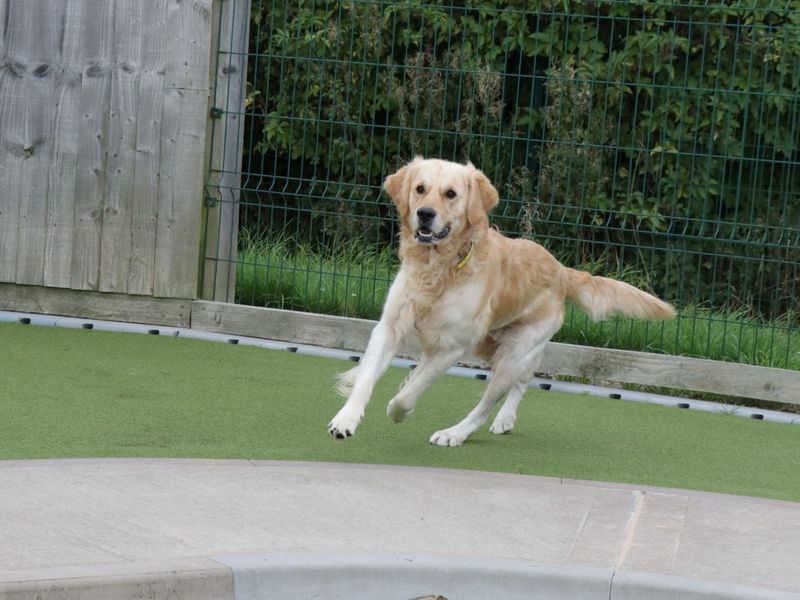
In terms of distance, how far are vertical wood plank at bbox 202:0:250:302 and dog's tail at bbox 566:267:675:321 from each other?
2.73 metres

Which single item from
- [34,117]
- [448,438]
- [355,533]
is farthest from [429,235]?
[34,117]

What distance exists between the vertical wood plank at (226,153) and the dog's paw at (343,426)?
3.48 m

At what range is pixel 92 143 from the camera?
8.02 m

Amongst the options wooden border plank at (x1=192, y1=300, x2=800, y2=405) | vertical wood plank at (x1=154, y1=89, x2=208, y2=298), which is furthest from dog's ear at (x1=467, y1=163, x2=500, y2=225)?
vertical wood plank at (x1=154, y1=89, x2=208, y2=298)

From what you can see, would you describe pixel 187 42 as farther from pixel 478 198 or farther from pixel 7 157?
pixel 478 198

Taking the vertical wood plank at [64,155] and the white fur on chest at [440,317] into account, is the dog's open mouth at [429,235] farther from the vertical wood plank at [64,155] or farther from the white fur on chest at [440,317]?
the vertical wood plank at [64,155]

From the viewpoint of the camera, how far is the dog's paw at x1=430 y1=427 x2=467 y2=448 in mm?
5621

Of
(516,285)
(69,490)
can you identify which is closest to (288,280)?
(516,285)

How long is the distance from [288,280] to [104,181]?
135 cm

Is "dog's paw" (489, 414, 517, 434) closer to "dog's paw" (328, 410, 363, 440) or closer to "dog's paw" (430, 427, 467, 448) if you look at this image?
"dog's paw" (430, 427, 467, 448)

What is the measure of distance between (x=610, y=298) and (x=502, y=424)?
85 centimetres

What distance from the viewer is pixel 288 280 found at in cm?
851

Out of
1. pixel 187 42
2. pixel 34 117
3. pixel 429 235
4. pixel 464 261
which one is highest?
pixel 187 42

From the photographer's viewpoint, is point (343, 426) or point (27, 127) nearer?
point (343, 426)
